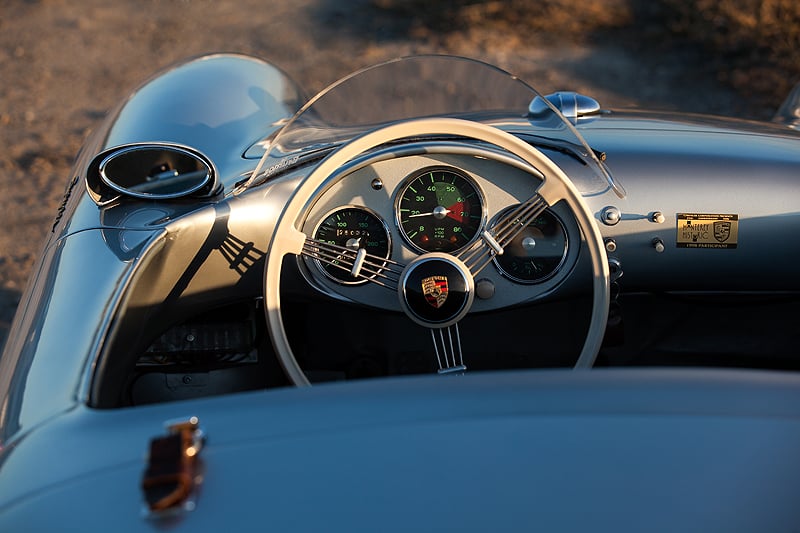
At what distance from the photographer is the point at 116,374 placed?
1981mm

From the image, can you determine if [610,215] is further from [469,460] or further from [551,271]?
[469,460]

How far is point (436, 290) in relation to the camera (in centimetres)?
217

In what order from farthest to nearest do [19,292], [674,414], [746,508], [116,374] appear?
[19,292], [116,374], [674,414], [746,508]

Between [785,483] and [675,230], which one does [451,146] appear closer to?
[675,230]

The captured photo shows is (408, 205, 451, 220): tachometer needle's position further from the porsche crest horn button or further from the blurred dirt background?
the blurred dirt background

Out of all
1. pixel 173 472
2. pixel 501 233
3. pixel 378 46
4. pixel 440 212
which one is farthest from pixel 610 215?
pixel 378 46

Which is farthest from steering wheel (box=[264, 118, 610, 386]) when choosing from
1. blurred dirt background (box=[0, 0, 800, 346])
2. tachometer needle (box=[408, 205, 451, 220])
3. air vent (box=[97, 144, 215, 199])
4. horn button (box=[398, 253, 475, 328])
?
blurred dirt background (box=[0, 0, 800, 346])

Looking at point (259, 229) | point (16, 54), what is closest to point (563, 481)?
point (259, 229)

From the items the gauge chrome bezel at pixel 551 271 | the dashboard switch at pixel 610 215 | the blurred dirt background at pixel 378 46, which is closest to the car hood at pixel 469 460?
the gauge chrome bezel at pixel 551 271

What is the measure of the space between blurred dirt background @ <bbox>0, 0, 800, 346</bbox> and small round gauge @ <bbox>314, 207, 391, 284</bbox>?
3407mm

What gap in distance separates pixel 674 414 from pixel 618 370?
182 millimetres

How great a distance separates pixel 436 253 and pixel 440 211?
14 cm

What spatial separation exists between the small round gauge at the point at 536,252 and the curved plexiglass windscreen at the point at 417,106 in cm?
18

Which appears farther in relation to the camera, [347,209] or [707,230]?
[707,230]
